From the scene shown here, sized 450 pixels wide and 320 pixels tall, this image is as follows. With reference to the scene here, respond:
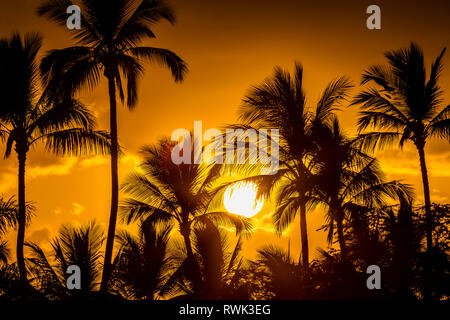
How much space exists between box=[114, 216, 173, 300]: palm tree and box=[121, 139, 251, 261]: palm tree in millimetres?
1858

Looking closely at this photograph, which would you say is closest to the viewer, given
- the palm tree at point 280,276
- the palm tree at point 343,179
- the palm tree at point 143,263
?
the palm tree at point 280,276

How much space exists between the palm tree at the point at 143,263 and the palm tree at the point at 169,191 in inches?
73.1

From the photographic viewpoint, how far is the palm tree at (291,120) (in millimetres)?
13102

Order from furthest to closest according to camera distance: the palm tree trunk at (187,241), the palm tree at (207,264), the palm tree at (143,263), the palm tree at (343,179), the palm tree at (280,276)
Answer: the palm tree trunk at (187,241) → the palm tree at (143,263) → the palm tree at (207,264) → the palm tree at (343,179) → the palm tree at (280,276)

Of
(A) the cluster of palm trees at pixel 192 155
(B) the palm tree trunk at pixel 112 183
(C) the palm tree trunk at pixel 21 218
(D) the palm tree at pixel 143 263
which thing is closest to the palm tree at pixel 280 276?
(A) the cluster of palm trees at pixel 192 155

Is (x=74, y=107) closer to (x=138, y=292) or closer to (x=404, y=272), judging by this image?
(x=138, y=292)

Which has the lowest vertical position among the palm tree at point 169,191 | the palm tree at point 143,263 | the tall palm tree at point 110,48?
the palm tree at point 143,263

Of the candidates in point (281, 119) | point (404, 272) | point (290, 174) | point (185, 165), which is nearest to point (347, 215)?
point (290, 174)

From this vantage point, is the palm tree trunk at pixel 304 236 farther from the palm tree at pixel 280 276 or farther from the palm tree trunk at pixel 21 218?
the palm tree trunk at pixel 21 218

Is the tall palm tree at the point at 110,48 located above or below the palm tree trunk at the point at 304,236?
above

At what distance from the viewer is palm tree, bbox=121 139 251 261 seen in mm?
16703

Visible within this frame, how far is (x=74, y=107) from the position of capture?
1358 centimetres

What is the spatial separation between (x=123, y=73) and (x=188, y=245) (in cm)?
632
